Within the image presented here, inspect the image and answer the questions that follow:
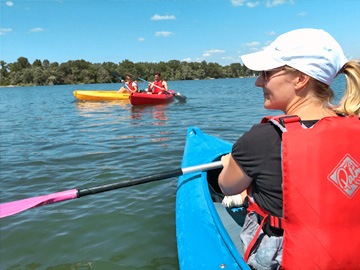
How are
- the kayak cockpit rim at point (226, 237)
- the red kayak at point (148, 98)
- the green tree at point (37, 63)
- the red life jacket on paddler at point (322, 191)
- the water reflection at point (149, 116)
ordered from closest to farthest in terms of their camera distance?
1. the red life jacket on paddler at point (322, 191)
2. the kayak cockpit rim at point (226, 237)
3. the water reflection at point (149, 116)
4. the red kayak at point (148, 98)
5. the green tree at point (37, 63)

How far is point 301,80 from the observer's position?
4.62ft

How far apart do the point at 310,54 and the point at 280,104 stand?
29cm

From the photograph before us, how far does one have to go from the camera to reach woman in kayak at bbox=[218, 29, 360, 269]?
1338 millimetres

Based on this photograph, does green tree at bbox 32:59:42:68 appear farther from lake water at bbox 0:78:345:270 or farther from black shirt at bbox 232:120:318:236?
black shirt at bbox 232:120:318:236

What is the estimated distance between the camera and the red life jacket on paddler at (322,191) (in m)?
1.26

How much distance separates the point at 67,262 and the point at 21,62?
334ft

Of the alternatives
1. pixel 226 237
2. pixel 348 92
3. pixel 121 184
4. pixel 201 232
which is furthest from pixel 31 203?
pixel 348 92

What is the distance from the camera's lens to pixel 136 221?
342 centimetres

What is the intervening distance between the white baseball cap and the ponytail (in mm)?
68

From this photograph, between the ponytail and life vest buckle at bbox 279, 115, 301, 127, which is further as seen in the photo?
the ponytail

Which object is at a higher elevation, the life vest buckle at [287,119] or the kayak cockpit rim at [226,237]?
the life vest buckle at [287,119]

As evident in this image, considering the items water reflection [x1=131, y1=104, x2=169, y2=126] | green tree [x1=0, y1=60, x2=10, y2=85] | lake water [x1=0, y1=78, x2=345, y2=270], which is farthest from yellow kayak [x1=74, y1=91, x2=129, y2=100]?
green tree [x1=0, y1=60, x2=10, y2=85]

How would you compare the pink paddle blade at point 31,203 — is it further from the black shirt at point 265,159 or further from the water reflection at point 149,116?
the water reflection at point 149,116

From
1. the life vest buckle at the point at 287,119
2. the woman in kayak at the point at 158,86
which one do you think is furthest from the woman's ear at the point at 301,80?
the woman in kayak at the point at 158,86
